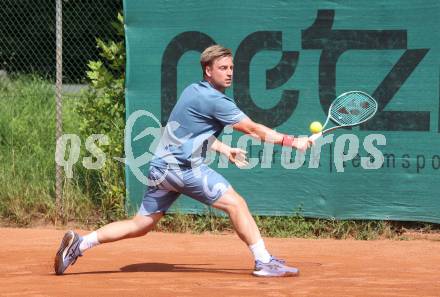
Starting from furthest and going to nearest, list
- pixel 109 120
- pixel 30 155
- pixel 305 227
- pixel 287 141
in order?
pixel 30 155 → pixel 109 120 → pixel 305 227 → pixel 287 141

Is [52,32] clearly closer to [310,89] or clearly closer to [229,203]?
[310,89]

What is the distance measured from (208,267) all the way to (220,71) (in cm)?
164

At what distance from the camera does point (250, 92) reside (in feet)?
28.8

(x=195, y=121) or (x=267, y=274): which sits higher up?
(x=195, y=121)

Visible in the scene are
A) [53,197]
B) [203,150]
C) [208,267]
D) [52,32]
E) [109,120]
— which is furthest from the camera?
[52,32]

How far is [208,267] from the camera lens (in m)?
6.95

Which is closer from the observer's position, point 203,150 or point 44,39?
point 203,150

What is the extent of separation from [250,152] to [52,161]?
8.13 feet

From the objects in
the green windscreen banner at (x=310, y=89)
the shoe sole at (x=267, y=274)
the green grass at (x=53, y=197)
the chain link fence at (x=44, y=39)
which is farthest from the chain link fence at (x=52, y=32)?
the shoe sole at (x=267, y=274)

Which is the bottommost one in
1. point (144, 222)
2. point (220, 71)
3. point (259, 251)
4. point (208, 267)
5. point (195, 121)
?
point (208, 267)

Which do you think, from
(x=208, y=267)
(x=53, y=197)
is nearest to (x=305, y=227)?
(x=208, y=267)

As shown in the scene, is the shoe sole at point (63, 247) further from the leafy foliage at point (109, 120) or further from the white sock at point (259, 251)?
the leafy foliage at point (109, 120)

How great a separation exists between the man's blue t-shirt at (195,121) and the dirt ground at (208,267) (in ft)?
2.84

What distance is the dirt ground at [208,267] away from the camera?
5.89 meters
